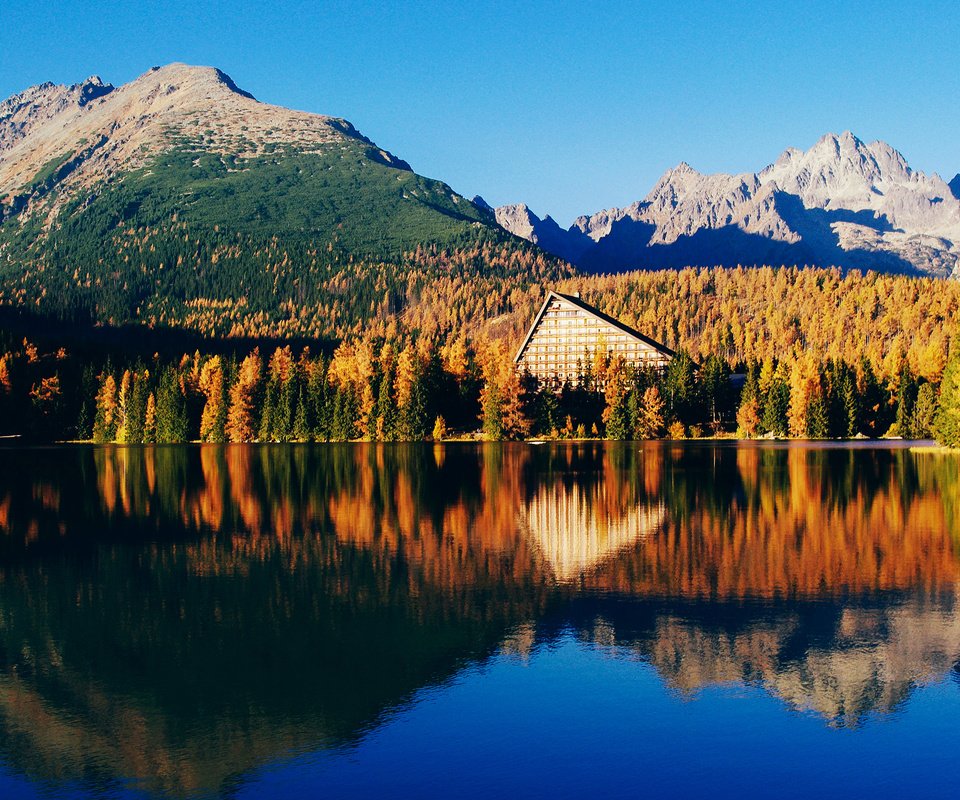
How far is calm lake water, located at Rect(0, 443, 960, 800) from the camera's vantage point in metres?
25.2

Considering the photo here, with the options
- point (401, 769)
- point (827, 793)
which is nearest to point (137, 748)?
point (401, 769)

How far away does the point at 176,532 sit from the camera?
6100 centimetres

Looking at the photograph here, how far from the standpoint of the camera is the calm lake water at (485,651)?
2519 centimetres

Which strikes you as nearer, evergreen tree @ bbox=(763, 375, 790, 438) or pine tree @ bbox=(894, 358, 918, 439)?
evergreen tree @ bbox=(763, 375, 790, 438)

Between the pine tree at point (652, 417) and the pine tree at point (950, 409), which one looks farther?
the pine tree at point (652, 417)

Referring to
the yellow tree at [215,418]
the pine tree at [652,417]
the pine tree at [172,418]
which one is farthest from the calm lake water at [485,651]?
the pine tree at [172,418]

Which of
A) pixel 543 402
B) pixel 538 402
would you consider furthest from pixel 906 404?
pixel 538 402

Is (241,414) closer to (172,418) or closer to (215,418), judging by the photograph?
(215,418)

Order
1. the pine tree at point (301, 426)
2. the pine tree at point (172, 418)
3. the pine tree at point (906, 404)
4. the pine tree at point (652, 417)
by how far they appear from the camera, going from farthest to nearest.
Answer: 1. the pine tree at point (172, 418)
2. the pine tree at point (301, 426)
3. the pine tree at point (652, 417)
4. the pine tree at point (906, 404)

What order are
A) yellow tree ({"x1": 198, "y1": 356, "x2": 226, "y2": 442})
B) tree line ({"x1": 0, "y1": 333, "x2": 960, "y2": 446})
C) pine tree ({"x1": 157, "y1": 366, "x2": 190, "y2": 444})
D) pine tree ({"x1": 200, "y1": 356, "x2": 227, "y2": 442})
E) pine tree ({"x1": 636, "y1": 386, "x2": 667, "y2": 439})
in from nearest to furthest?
tree line ({"x1": 0, "y1": 333, "x2": 960, "y2": 446}), pine tree ({"x1": 636, "y1": 386, "x2": 667, "y2": 439}), pine tree ({"x1": 200, "y1": 356, "x2": 227, "y2": 442}), yellow tree ({"x1": 198, "y1": 356, "x2": 226, "y2": 442}), pine tree ({"x1": 157, "y1": 366, "x2": 190, "y2": 444})

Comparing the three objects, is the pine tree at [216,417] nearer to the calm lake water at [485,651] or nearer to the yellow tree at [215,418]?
the yellow tree at [215,418]

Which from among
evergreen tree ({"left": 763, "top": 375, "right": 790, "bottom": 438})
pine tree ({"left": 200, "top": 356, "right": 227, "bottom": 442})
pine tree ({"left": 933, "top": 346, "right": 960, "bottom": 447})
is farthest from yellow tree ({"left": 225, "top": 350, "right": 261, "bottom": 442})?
pine tree ({"left": 933, "top": 346, "right": 960, "bottom": 447})

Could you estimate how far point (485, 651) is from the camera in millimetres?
34438

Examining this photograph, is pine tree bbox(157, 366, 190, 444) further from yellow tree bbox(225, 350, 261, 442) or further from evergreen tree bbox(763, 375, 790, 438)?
evergreen tree bbox(763, 375, 790, 438)
